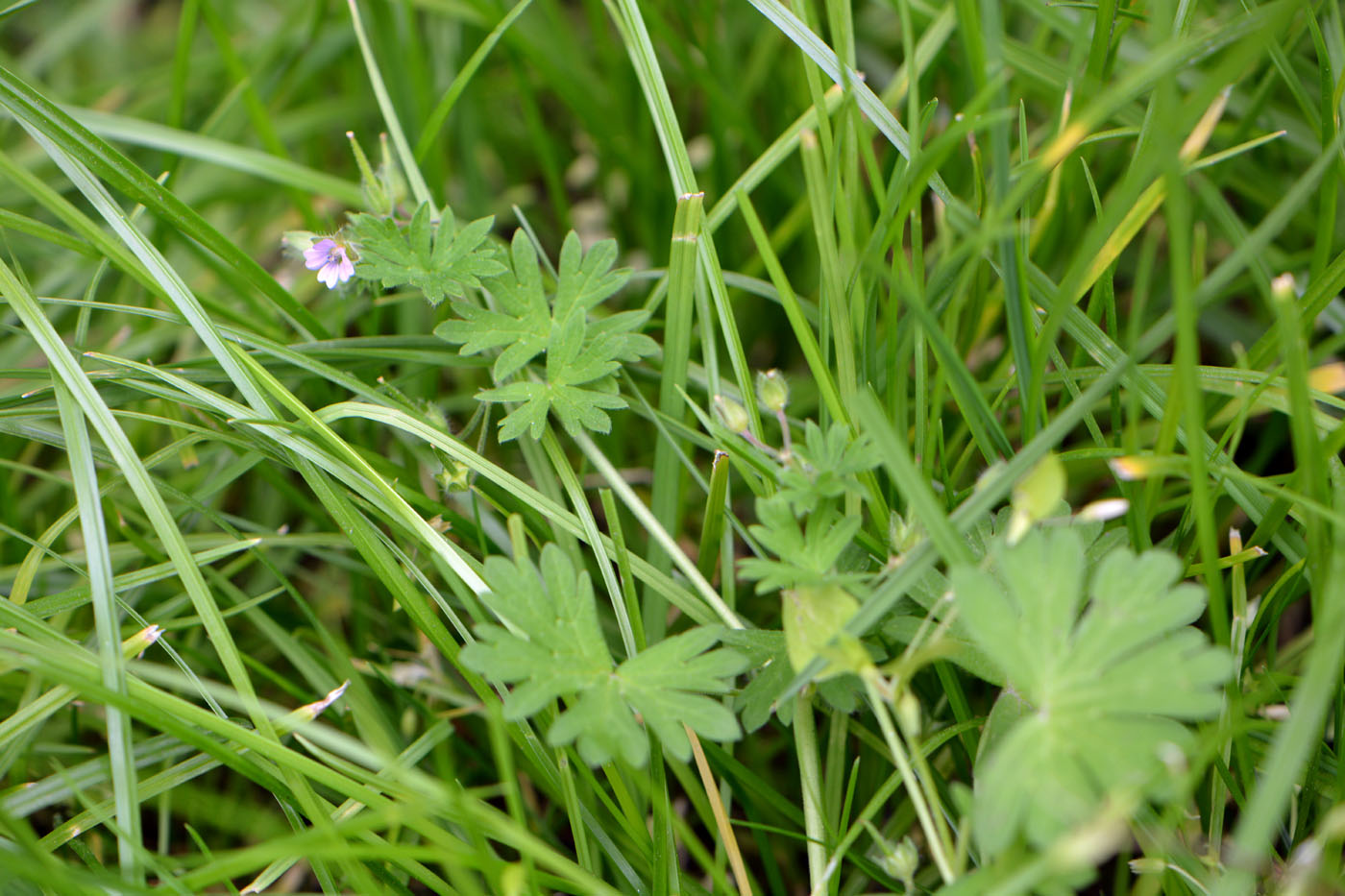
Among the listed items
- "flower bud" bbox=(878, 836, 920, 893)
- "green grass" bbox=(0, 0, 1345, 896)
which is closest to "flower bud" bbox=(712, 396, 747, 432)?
"green grass" bbox=(0, 0, 1345, 896)

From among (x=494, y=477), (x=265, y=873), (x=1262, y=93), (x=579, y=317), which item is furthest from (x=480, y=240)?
(x=1262, y=93)

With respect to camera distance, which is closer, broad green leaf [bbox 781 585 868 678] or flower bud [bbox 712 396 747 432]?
broad green leaf [bbox 781 585 868 678]

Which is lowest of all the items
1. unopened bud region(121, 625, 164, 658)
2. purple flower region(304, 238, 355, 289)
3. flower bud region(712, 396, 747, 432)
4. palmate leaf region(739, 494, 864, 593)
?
unopened bud region(121, 625, 164, 658)

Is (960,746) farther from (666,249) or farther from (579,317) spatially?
(666,249)

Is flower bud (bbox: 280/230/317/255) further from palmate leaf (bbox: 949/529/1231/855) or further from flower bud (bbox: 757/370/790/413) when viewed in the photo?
palmate leaf (bbox: 949/529/1231/855)

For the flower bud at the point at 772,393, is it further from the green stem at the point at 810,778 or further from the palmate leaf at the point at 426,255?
the palmate leaf at the point at 426,255

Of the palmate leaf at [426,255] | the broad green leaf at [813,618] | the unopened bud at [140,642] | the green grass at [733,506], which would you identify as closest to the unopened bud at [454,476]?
the green grass at [733,506]
